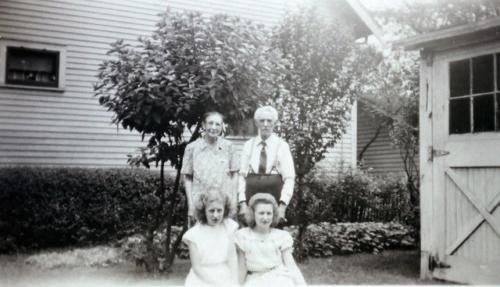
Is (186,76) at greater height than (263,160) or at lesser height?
greater

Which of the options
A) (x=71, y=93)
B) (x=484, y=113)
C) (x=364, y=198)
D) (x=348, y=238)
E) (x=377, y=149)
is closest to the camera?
(x=484, y=113)

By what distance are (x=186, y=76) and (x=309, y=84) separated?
2055 millimetres

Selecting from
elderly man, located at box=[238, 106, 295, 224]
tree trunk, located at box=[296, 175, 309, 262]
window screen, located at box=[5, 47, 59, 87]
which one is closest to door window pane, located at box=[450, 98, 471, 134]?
elderly man, located at box=[238, 106, 295, 224]

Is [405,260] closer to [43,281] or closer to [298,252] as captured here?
[298,252]

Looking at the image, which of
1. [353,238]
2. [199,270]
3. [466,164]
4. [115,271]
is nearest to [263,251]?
[199,270]

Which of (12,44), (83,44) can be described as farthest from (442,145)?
(12,44)

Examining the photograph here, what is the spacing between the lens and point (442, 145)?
17.7 ft

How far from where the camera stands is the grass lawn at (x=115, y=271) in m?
5.23

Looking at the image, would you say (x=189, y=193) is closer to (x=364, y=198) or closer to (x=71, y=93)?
(x=71, y=93)

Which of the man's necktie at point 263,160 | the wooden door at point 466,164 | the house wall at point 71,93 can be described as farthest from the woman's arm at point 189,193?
the house wall at point 71,93

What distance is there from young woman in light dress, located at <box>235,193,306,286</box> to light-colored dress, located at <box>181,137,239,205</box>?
42.7 inches

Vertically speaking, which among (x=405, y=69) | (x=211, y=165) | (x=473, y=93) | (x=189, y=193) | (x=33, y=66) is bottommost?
(x=189, y=193)

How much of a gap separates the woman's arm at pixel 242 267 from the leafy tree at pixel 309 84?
3.33 meters

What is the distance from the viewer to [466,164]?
5.11m
